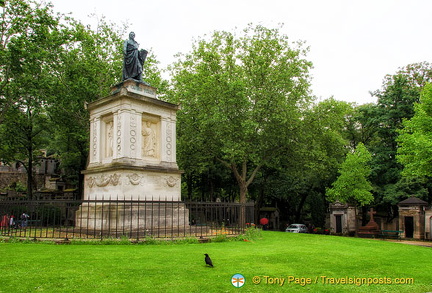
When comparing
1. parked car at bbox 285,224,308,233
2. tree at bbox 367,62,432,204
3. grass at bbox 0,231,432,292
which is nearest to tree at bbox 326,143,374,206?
tree at bbox 367,62,432,204

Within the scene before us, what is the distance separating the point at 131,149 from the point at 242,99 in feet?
40.4

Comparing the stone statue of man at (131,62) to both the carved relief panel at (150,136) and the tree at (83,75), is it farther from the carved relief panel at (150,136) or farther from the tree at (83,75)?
the tree at (83,75)

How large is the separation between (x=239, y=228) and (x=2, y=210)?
9.55 m

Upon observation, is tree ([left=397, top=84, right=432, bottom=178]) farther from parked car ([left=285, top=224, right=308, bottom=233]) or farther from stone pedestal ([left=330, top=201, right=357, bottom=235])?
parked car ([left=285, top=224, right=308, bottom=233])

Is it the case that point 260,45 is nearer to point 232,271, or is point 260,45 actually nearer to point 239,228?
point 239,228

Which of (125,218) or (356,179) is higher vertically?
(356,179)

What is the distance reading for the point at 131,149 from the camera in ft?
48.0

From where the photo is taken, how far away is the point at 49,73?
25.4 metres

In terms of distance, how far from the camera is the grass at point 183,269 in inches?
261

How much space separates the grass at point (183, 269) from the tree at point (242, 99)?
15280mm

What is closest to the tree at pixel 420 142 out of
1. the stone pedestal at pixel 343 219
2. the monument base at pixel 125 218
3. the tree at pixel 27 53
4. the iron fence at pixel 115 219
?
the stone pedestal at pixel 343 219

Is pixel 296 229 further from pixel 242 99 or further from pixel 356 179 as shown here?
pixel 242 99

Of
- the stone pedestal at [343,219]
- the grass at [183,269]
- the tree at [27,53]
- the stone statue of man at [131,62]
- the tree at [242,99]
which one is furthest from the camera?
the stone pedestal at [343,219]

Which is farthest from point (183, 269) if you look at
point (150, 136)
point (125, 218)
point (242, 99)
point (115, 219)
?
point (242, 99)
